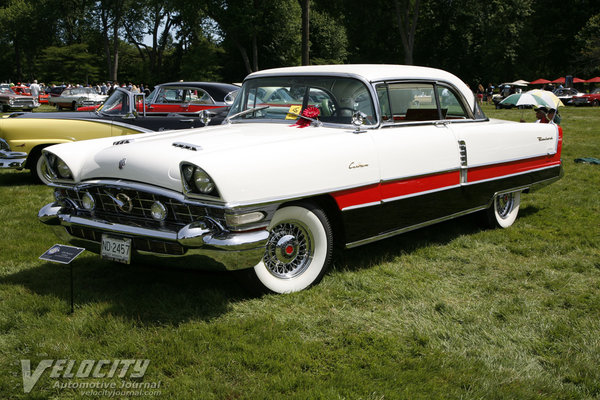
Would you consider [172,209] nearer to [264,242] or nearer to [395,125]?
[264,242]

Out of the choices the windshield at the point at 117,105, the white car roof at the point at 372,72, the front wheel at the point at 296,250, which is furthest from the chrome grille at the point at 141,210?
the windshield at the point at 117,105

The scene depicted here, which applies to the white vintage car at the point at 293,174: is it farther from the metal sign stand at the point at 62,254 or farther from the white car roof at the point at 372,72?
the metal sign stand at the point at 62,254

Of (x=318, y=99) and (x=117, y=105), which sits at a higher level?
(x=318, y=99)

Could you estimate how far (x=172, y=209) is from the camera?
12.1ft

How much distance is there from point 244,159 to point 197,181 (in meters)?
0.32

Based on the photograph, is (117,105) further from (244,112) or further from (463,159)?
(463,159)

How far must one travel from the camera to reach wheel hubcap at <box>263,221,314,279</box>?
3951 millimetres

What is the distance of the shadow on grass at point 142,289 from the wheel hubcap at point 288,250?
25 cm

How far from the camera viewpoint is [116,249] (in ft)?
12.5

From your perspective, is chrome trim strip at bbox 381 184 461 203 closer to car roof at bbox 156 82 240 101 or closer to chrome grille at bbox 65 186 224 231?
chrome grille at bbox 65 186 224 231

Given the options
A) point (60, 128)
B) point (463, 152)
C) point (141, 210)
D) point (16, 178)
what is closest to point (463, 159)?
point (463, 152)

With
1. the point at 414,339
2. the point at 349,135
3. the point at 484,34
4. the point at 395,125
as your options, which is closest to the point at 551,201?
the point at 395,125

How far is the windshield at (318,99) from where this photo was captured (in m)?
4.70

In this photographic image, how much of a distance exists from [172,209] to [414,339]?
1.71 meters
